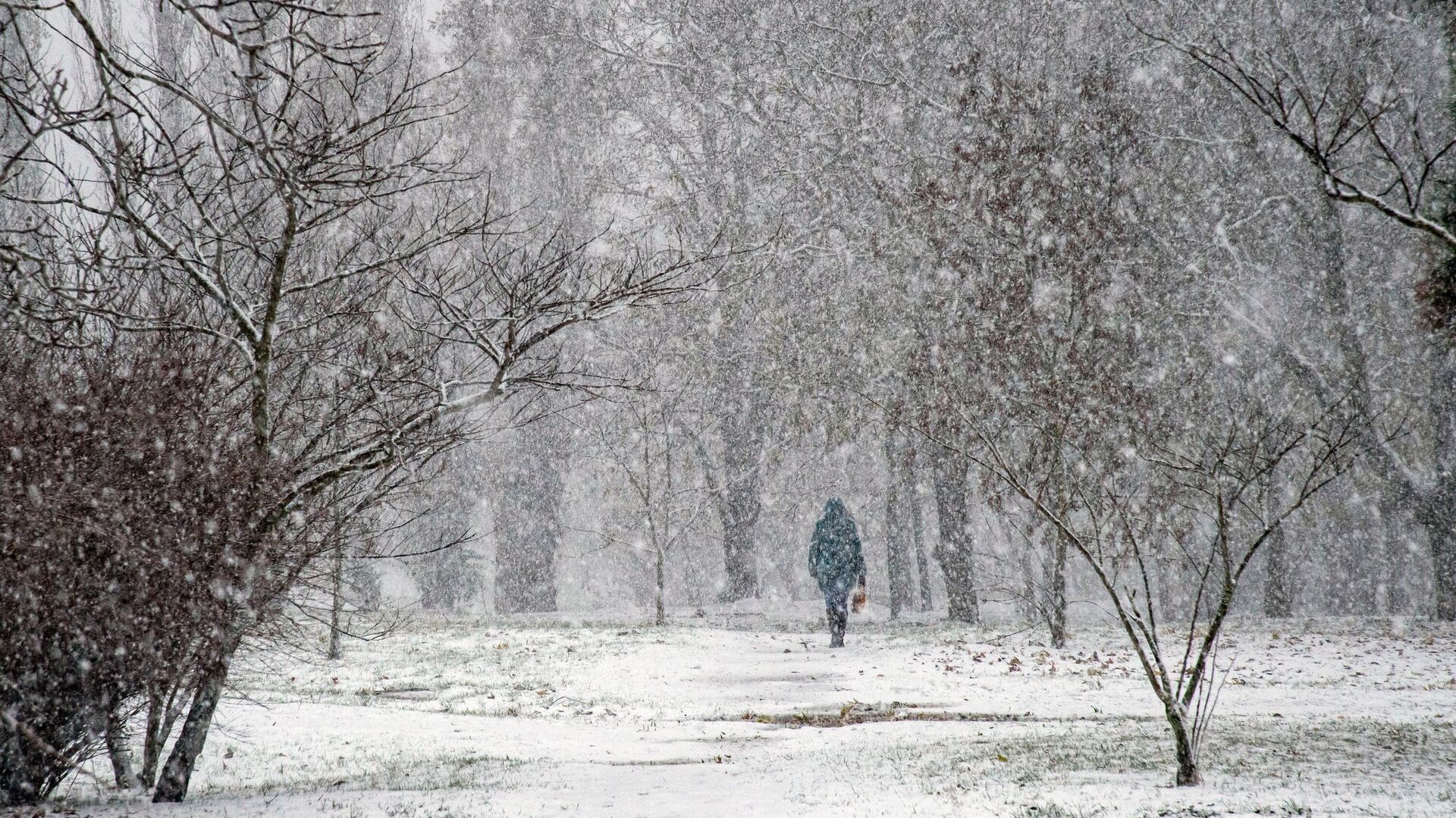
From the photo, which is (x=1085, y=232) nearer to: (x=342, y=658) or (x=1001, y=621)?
(x=1001, y=621)

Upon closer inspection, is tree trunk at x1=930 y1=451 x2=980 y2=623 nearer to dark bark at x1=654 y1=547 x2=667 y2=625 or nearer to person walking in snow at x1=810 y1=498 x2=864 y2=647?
person walking in snow at x1=810 y1=498 x2=864 y2=647

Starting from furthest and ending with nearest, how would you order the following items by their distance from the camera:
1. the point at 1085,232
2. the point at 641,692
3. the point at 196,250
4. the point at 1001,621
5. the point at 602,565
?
the point at 602,565 < the point at 1001,621 < the point at 1085,232 < the point at 641,692 < the point at 196,250

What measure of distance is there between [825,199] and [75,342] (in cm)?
1474

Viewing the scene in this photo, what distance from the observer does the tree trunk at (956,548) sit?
56.5ft

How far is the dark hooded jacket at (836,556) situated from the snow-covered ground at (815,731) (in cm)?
96

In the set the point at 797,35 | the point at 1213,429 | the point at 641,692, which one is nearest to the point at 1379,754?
the point at 641,692

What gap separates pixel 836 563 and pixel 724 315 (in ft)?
21.3

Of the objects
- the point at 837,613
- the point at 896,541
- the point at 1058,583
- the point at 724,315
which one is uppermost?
the point at 724,315

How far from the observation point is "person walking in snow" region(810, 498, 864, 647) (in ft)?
45.6

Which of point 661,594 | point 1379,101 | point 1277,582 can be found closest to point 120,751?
point 661,594

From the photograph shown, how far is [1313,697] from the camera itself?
30.4ft

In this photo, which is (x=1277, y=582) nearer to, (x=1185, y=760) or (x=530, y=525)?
(x=530, y=525)

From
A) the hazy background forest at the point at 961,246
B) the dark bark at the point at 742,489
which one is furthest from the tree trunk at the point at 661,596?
the dark bark at the point at 742,489

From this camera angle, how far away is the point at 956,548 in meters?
17.3
